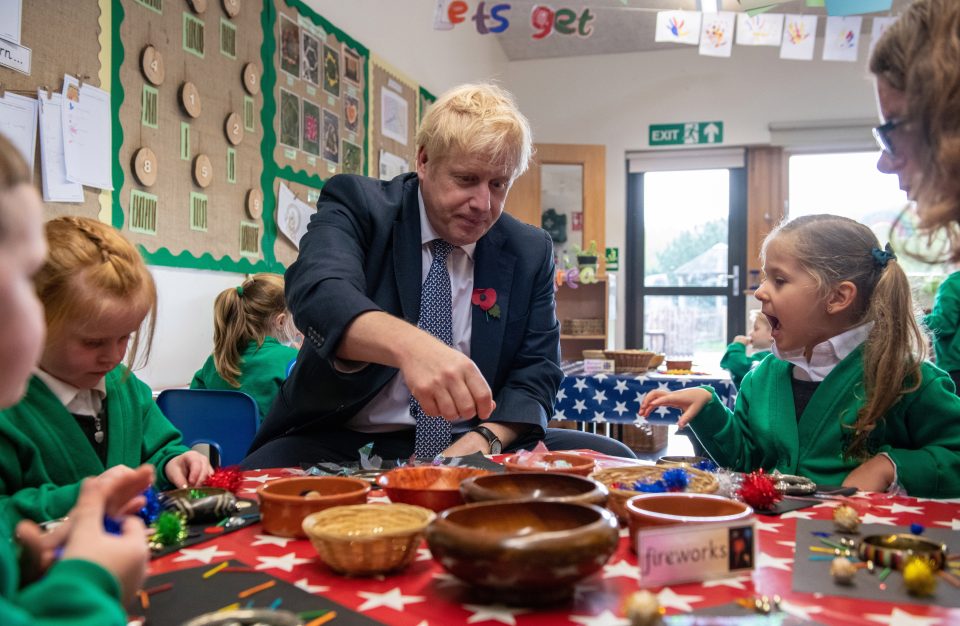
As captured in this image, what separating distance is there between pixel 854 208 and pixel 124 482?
6953 millimetres

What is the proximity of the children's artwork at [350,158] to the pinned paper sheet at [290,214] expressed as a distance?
456 mm

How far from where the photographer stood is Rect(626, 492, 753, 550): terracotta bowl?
2.43 ft

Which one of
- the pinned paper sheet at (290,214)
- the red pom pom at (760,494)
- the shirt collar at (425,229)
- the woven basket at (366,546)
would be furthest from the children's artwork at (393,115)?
the woven basket at (366,546)

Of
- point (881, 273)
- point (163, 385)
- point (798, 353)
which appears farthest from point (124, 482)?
point (163, 385)

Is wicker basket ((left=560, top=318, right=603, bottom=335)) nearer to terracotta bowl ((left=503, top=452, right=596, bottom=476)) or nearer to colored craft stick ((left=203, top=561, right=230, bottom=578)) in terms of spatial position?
terracotta bowl ((left=503, top=452, right=596, bottom=476))

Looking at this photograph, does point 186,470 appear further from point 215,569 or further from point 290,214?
point 290,214

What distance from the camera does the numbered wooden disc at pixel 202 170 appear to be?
276cm

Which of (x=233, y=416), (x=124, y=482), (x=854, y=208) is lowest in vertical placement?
(x=233, y=416)

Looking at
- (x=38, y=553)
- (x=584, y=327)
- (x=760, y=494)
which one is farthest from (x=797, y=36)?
(x=38, y=553)

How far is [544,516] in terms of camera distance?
0.73m

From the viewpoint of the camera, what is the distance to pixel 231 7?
2.93 meters

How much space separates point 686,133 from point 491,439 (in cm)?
579

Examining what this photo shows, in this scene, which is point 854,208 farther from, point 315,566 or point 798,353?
point 315,566

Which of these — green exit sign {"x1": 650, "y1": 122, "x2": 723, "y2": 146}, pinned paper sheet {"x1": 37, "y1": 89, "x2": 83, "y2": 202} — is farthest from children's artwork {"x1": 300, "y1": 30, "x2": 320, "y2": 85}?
green exit sign {"x1": 650, "y1": 122, "x2": 723, "y2": 146}
